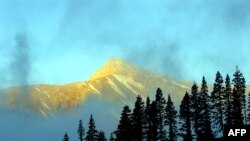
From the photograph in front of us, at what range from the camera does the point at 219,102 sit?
14462 cm

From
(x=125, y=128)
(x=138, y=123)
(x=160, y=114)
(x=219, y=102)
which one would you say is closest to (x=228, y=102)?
(x=219, y=102)

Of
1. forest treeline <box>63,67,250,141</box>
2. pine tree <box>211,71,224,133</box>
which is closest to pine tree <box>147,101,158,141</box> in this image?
forest treeline <box>63,67,250,141</box>

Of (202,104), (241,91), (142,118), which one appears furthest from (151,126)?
(241,91)

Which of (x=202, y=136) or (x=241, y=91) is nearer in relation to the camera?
(x=202, y=136)

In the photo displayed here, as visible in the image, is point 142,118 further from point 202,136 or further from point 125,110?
point 202,136

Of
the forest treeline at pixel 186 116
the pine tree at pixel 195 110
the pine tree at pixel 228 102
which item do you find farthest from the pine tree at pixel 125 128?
the pine tree at pixel 228 102

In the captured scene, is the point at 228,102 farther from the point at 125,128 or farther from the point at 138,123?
the point at 125,128

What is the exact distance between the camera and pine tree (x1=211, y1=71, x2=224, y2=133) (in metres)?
142

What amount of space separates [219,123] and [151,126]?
1569cm

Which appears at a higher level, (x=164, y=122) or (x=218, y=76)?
(x=218, y=76)

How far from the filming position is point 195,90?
140 m

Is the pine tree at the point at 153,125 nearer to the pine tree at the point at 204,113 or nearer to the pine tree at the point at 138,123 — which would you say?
the pine tree at the point at 138,123

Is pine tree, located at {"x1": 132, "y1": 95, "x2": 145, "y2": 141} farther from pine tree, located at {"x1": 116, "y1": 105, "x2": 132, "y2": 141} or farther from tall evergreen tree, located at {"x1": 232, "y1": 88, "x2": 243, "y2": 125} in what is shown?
tall evergreen tree, located at {"x1": 232, "y1": 88, "x2": 243, "y2": 125}

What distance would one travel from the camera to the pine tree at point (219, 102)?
14250 centimetres
